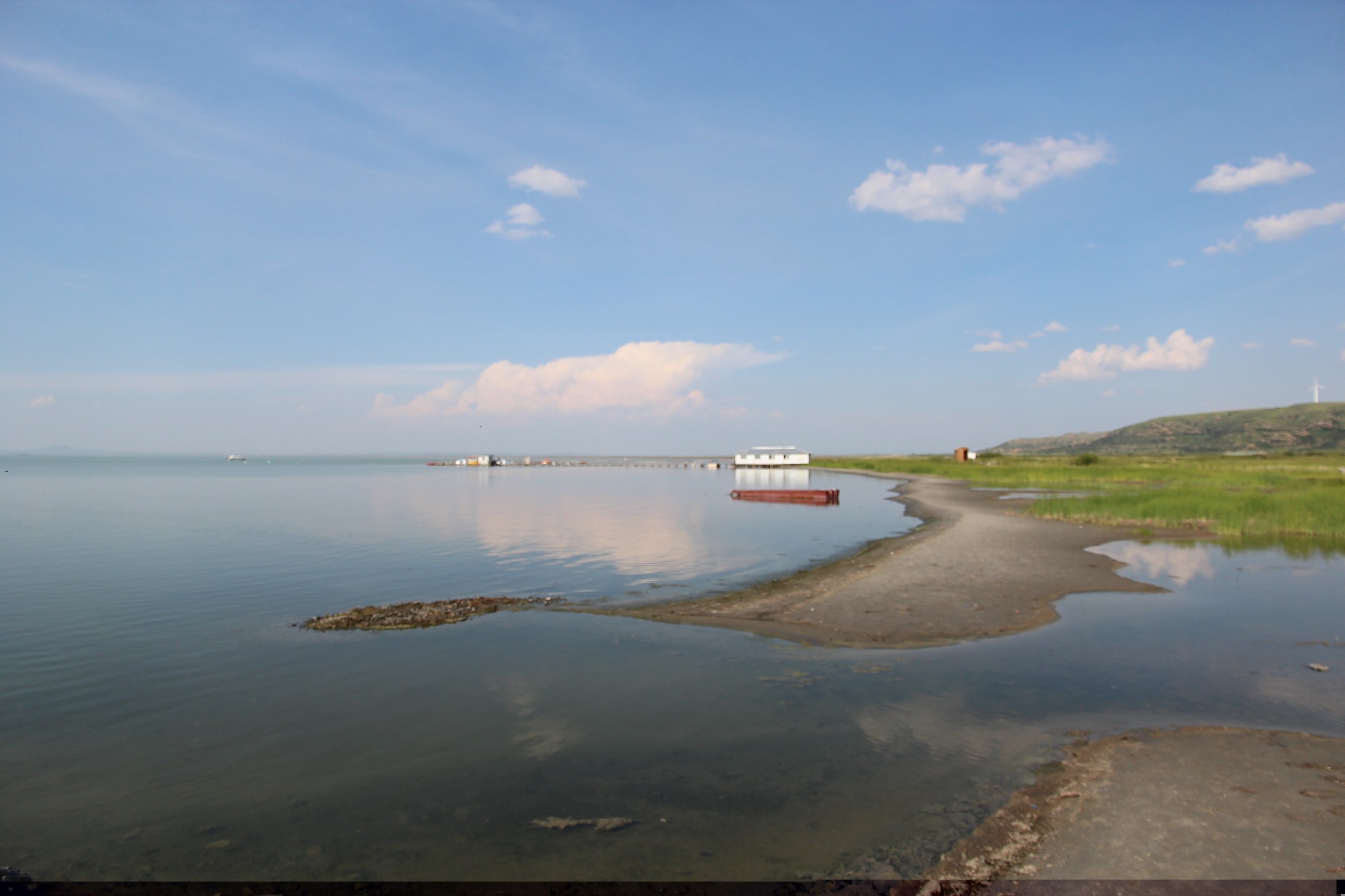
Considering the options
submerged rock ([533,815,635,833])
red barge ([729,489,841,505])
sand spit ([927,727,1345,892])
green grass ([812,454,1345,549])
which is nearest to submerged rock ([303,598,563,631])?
submerged rock ([533,815,635,833])

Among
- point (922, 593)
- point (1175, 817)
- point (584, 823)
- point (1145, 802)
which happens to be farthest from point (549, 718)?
point (922, 593)

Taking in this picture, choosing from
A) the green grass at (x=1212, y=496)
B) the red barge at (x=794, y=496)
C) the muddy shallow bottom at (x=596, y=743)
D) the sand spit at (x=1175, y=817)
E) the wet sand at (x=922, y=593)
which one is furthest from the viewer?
the red barge at (x=794, y=496)

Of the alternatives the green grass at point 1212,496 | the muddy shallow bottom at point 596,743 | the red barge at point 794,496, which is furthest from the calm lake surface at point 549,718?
the red barge at point 794,496

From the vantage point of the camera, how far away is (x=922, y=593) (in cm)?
1973

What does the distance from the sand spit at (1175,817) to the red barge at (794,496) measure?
165 ft

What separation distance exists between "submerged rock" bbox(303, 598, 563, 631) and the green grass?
112ft

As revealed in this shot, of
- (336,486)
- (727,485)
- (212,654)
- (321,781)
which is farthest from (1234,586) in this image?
(336,486)

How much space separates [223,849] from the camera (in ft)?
25.3

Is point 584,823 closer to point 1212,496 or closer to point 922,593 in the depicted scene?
point 922,593

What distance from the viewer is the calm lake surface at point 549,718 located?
770 cm

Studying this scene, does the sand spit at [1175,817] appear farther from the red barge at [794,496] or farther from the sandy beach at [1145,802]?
the red barge at [794,496]

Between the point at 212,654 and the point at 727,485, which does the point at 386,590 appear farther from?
the point at 727,485

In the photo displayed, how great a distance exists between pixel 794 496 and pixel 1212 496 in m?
32.0

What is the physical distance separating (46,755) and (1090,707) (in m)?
17.6
